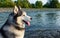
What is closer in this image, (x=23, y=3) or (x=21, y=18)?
(x=21, y=18)

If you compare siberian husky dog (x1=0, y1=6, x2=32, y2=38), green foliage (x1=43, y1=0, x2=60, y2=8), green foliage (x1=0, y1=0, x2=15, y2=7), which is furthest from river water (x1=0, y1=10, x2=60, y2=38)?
green foliage (x1=43, y1=0, x2=60, y2=8)

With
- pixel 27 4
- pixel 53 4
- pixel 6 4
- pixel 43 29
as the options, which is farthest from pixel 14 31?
pixel 53 4

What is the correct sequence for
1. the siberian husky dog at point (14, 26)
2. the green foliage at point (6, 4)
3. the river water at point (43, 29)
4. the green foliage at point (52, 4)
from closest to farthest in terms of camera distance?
the siberian husky dog at point (14, 26), the river water at point (43, 29), the green foliage at point (6, 4), the green foliage at point (52, 4)

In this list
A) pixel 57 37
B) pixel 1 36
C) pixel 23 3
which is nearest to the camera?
pixel 1 36

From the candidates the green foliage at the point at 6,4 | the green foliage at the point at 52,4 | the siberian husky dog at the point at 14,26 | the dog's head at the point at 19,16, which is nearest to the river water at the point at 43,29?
the dog's head at the point at 19,16

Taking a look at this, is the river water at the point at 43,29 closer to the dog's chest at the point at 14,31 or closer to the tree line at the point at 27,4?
the dog's chest at the point at 14,31

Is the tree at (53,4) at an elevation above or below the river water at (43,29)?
below

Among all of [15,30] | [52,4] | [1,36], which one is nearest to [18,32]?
[15,30]

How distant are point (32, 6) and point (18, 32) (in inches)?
3979

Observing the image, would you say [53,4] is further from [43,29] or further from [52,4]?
[43,29]

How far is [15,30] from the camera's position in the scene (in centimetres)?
775

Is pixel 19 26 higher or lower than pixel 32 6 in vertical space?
higher

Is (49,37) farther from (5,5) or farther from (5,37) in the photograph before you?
(5,5)

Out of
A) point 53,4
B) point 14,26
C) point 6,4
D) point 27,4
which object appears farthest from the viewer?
point 53,4
